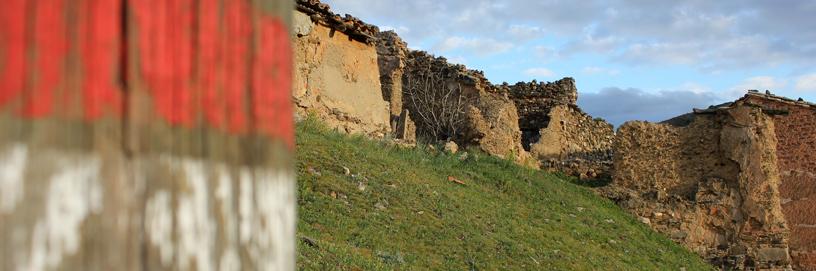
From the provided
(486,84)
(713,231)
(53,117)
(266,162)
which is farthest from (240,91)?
(486,84)

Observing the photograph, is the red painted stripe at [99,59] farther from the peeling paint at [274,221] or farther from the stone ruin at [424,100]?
the stone ruin at [424,100]

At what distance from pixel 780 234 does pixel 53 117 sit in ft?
61.9

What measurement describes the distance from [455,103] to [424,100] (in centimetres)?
97

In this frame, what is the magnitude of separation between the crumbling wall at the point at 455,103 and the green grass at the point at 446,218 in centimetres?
163

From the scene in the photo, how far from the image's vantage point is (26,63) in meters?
0.65

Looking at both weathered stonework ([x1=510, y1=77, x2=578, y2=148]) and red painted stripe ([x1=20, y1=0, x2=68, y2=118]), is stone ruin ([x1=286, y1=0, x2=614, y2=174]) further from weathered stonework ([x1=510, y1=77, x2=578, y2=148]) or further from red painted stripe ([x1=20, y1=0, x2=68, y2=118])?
red painted stripe ([x1=20, y1=0, x2=68, y2=118])

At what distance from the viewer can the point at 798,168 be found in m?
18.4

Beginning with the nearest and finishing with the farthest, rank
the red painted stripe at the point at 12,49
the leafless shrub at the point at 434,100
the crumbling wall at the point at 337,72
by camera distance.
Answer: the red painted stripe at the point at 12,49
the crumbling wall at the point at 337,72
the leafless shrub at the point at 434,100

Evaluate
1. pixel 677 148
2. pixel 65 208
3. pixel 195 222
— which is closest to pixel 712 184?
pixel 677 148

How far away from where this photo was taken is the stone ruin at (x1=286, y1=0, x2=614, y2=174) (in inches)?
618

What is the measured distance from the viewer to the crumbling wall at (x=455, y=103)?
64.5 ft

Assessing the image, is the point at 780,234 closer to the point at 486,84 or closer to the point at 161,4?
the point at 486,84

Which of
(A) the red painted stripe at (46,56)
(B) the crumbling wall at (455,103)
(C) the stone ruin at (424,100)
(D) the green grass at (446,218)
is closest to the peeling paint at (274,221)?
(A) the red painted stripe at (46,56)

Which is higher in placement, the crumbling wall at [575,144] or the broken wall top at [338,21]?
the broken wall top at [338,21]
